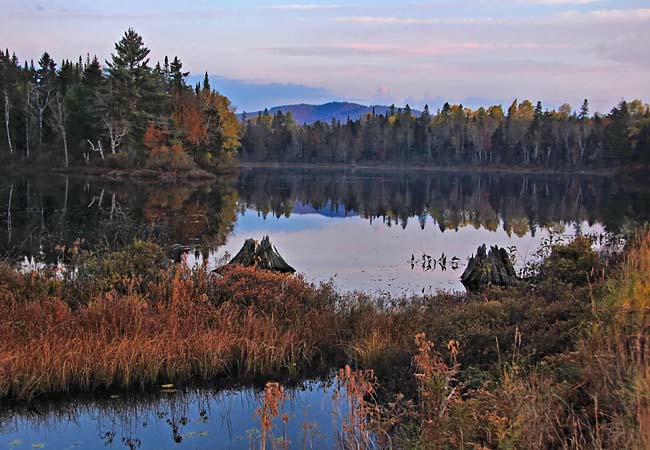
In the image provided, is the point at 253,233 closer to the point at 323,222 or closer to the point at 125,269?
the point at 323,222

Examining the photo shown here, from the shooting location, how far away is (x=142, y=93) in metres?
66.8

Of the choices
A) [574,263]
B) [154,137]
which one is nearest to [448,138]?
[154,137]

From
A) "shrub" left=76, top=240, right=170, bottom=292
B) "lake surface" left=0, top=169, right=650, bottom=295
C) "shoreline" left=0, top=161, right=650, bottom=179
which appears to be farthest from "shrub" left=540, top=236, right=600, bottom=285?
"shoreline" left=0, top=161, right=650, bottom=179

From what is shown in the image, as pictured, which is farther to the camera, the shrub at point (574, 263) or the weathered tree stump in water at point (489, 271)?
the weathered tree stump in water at point (489, 271)

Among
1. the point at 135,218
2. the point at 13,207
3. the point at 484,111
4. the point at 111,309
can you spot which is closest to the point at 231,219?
the point at 135,218

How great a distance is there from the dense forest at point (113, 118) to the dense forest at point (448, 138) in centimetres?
6202

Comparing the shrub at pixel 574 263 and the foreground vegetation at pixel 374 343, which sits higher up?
the shrub at pixel 574 263

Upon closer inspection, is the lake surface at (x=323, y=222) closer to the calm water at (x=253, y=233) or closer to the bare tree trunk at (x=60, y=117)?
the calm water at (x=253, y=233)

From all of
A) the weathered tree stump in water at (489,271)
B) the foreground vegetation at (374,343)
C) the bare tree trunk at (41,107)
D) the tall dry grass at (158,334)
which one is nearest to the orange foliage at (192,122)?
the bare tree trunk at (41,107)

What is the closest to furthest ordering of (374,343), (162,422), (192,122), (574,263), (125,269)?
1. (162,422)
2. (374,343)
3. (125,269)
4. (574,263)
5. (192,122)

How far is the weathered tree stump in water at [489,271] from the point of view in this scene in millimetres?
18609

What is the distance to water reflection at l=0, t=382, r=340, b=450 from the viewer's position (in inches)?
339

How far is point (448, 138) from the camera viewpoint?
13462cm

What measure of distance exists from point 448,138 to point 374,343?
421ft
